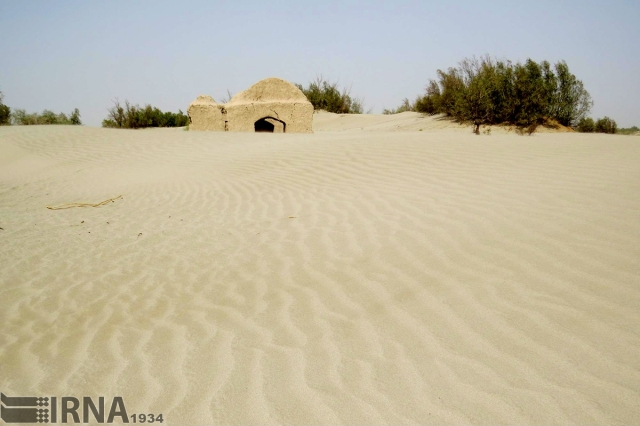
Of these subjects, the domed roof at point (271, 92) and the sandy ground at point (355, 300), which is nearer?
the sandy ground at point (355, 300)

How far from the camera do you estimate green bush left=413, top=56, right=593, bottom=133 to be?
55.7 ft

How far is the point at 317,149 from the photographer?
927cm

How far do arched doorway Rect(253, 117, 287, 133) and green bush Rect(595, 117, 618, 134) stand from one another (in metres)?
13.7

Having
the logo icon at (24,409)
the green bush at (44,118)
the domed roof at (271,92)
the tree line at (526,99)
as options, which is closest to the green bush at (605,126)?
the tree line at (526,99)

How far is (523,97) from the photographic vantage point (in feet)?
55.9

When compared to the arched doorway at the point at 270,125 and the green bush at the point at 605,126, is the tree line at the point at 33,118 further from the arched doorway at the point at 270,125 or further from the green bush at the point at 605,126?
the green bush at the point at 605,126

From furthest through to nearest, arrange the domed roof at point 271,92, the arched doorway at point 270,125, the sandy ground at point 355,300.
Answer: the arched doorway at point 270,125 < the domed roof at point 271,92 < the sandy ground at point 355,300

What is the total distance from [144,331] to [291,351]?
3.49 feet

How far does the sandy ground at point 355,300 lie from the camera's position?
6.20 ft

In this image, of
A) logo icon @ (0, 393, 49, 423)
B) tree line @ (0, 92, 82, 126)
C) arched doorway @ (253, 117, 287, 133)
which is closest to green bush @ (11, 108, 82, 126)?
tree line @ (0, 92, 82, 126)

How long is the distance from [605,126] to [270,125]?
14991mm

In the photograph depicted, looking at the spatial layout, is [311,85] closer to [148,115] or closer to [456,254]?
[148,115]

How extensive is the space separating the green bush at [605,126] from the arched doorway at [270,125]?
13.7m

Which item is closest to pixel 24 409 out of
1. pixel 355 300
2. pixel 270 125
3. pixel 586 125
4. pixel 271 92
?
pixel 355 300
